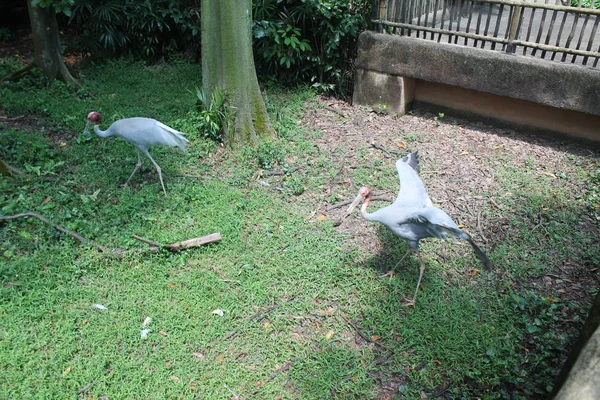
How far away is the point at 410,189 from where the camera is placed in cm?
436

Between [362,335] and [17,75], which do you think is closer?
[362,335]

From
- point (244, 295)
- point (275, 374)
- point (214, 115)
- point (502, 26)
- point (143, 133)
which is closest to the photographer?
point (275, 374)

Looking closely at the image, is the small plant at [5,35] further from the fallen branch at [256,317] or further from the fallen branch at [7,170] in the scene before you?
the fallen branch at [256,317]

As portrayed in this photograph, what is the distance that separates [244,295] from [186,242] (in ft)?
2.66

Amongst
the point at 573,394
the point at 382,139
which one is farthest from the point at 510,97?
the point at 573,394

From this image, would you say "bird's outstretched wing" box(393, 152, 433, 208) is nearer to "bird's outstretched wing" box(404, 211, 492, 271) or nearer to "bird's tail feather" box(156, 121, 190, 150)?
"bird's outstretched wing" box(404, 211, 492, 271)

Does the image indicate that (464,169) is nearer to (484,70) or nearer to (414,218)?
(484,70)

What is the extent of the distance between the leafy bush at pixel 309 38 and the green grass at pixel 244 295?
2218 millimetres

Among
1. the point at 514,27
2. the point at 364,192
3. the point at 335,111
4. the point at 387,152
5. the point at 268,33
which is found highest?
the point at 514,27

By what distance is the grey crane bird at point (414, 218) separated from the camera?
3.80m

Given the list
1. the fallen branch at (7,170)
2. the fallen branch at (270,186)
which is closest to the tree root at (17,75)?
the fallen branch at (7,170)

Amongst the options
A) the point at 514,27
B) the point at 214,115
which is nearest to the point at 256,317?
the point at 214,115

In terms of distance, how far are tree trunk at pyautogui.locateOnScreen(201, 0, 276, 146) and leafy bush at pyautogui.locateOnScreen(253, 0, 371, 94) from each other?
4.60 ft

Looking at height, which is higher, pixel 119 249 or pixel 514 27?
pixel 514 27
